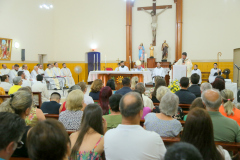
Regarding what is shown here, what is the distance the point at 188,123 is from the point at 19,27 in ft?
40.8

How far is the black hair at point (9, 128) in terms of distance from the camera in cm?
135

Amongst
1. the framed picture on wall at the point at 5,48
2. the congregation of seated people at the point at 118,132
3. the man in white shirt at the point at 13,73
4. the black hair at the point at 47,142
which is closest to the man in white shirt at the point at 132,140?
the congregation of seated people at the point at 118,132

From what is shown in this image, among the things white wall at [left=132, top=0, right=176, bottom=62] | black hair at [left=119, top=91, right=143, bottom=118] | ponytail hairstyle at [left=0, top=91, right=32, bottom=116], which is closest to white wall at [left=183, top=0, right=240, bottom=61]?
white wall at [left=132, top=0, right=176, bottom=62]

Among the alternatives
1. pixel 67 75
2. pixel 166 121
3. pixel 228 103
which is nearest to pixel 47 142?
pixel 166 121

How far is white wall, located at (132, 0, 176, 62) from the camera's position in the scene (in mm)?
12992

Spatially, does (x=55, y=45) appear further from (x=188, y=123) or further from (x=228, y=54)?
(x=188, y=123)

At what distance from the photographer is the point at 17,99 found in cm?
246

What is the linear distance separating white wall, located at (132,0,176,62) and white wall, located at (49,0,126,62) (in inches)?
28.0

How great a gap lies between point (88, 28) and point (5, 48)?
493cm

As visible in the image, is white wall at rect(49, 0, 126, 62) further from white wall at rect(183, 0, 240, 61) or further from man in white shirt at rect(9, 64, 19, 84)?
man in white shirt at rect(9, 64, 19, 84)

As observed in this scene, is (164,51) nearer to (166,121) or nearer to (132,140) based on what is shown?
(166,121)

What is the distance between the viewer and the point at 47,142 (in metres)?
1.21

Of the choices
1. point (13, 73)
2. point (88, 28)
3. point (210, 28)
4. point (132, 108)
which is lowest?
point (132, 108)

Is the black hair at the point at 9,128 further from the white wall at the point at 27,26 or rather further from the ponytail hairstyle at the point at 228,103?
the white wall at the point at 27,26
